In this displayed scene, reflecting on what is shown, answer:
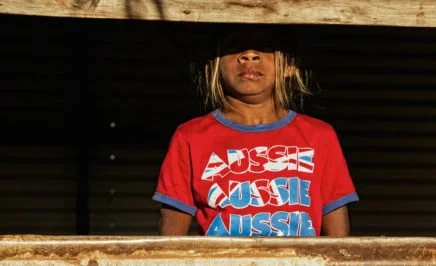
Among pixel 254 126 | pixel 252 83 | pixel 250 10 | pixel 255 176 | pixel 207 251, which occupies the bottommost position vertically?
pixel 207 251

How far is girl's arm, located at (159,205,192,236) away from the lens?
4301mm

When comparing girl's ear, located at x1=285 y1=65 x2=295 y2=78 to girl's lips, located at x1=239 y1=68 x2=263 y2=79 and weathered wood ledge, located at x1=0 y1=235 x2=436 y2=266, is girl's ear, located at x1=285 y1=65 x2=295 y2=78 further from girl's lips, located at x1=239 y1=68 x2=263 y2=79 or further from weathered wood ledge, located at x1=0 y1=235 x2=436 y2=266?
weathered wood ledge, located at x1=0 y1=235 x2=436 y2=266

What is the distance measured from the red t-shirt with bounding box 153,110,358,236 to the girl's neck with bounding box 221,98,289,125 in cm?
4

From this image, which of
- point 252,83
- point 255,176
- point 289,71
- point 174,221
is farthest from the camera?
point 289,71

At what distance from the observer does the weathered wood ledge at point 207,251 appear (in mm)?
3660

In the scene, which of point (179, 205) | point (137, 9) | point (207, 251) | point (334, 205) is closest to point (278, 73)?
point (334, 205)

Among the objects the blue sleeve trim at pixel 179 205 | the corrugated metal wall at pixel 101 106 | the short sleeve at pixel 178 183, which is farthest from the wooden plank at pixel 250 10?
the corrugated metal wall at pixel 101 106

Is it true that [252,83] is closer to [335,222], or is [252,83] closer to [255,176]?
[255,176]

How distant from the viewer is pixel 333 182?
433 centimetres

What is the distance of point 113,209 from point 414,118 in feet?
7.94

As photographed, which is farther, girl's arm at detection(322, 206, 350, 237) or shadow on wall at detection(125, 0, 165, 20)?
girl's arm at detection(322, 206, 350, 237)

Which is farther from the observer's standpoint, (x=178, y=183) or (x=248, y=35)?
(x=248, y=35)

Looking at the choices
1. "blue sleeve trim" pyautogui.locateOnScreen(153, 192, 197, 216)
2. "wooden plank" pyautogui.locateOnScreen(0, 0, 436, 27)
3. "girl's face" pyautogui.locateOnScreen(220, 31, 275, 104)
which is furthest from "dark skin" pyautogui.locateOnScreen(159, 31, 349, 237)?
"wooden plank" pyautogui.locateOnScreen(0, 0, 436, 27)

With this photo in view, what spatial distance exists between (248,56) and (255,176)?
53 centimetres
